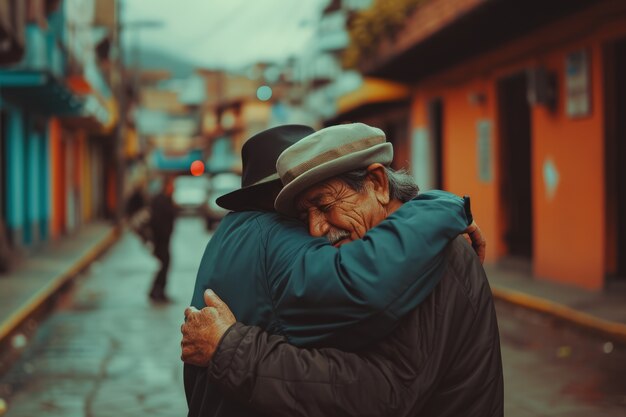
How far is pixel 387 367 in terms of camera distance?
208 cm

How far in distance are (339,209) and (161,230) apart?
1115cm

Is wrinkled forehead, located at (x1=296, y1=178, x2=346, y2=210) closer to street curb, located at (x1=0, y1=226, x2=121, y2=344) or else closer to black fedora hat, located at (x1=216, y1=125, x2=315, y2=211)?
black fedora hat, located at (x1=216, y1=125, x2=315, y2=211)

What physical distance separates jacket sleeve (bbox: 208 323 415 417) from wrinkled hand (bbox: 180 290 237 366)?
0.31 feet

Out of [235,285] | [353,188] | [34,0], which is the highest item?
[34,0]

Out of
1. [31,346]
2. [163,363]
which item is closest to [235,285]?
[163,363]

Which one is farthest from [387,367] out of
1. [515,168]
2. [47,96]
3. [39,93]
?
[47,96]

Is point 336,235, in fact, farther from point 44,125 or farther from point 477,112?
point 44,125

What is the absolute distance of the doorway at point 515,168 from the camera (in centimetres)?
1585

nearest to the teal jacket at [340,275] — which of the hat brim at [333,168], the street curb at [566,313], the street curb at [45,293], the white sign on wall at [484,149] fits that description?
the hat brim at [333,168]

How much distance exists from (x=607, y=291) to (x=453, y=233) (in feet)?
34.6

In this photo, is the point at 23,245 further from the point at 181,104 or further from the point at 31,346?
the point at 181,104

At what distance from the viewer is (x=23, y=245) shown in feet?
66.8

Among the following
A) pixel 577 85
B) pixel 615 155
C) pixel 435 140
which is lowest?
pixel 615 155

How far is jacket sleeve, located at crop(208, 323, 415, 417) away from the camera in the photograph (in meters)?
2.06
